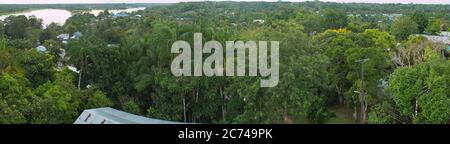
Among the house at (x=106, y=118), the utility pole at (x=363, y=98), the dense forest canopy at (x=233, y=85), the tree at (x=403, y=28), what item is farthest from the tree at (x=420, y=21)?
the house at (x=106, y=118)

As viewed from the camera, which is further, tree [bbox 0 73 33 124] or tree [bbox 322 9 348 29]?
tree [bbox 322 9 348 29]

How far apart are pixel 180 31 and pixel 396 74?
681cm

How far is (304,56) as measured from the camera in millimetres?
11852

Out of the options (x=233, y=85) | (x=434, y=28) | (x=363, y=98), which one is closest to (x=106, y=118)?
(x=233, y=85)

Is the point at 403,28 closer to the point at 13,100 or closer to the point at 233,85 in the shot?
the point at 233,85

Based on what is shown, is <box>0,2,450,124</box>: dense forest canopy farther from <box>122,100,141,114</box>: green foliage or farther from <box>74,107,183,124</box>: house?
<box>74,107,183,124</box>: house

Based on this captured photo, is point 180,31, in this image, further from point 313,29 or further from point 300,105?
point 313,29

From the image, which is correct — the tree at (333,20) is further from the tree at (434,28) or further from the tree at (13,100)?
the tree at (13,100)

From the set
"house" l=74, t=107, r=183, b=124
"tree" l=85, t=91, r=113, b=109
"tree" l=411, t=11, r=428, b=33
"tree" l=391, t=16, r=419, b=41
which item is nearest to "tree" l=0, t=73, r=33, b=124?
"house" l=74, t=107, r=183, b=124

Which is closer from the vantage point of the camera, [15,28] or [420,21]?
[15,28]

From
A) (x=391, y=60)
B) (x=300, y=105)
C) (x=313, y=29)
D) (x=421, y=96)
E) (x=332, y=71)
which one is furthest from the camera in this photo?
(x=313, y=29)
